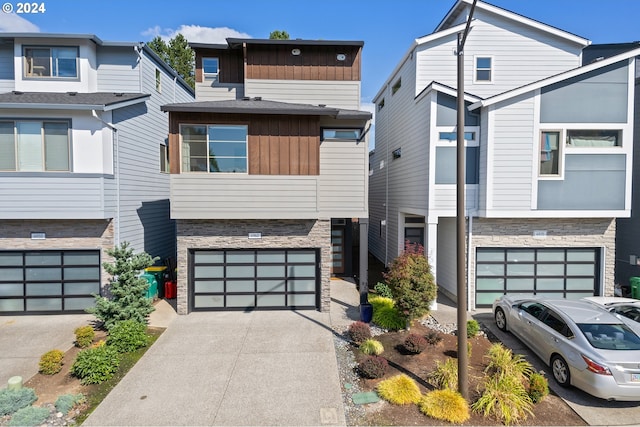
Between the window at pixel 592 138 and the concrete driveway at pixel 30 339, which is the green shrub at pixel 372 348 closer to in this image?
the concrete driveway at pixel 30 339

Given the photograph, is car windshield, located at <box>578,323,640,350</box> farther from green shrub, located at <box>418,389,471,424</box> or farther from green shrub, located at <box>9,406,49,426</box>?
green shrub, located at <box>9,406,49,426</box>

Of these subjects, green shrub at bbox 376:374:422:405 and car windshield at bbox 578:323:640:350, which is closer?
green shrub at bbox 376:374:422:405

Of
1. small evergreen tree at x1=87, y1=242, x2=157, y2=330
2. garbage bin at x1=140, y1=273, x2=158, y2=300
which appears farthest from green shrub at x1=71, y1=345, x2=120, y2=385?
garbage bin at x1=140, y1=273, x2=158, y2=300

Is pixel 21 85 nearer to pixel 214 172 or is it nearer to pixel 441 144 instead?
pixel 214 172

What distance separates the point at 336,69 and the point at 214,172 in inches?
247

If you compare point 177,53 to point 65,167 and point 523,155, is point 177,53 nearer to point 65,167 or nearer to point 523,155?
point 65,167

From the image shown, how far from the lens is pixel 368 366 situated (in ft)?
24.1

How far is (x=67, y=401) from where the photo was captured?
6367 mm

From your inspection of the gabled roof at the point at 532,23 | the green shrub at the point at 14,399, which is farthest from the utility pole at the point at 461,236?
the gabled roof at the point at 532,23

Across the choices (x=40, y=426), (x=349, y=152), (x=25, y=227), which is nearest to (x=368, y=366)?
(x=40, y=426)

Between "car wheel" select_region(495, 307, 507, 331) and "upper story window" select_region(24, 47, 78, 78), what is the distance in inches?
675

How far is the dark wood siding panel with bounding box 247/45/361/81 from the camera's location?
13.0 m

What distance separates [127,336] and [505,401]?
28.4 ft

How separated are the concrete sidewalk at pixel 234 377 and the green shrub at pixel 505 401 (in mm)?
2688
